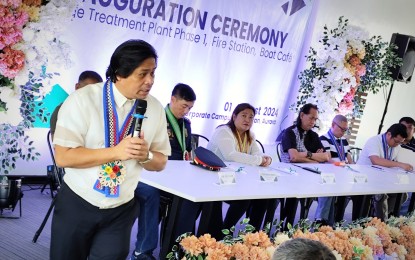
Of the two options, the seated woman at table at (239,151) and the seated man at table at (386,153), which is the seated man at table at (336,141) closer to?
the seated man at table at (386,153)

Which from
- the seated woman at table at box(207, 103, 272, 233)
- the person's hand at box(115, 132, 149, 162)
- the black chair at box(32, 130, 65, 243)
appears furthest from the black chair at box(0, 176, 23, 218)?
the person's hand at box(115, 132, 149, 162)

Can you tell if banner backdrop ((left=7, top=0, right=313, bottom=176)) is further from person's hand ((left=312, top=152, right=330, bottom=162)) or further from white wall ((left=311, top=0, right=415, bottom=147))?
person's hand ((left=312, top=152, right=330, bottom=162))

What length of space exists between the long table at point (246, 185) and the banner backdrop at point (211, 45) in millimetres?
1786

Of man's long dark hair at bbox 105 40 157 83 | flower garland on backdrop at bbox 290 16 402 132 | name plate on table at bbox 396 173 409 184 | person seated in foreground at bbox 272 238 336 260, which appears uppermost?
flower garland on backdrop at bbox 290 16 402 132

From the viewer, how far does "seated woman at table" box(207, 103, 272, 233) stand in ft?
13.1

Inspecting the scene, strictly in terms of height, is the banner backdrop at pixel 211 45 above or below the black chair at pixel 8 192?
above

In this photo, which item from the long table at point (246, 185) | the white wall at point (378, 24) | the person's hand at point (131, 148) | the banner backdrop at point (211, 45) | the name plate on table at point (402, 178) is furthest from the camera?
the white wall at point (378, 24)

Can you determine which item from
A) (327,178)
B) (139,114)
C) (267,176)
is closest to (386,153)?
(327,178)

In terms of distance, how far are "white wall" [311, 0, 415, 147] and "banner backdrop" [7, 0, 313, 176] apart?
2.06ft

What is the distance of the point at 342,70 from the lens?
5.69 meters

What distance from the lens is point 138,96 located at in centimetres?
192

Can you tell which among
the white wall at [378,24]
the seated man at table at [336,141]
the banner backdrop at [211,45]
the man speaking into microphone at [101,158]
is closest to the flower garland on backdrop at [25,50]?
the banner backdrop at [211,45]

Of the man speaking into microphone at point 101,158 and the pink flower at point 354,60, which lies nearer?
the man speaking into microphone at point 101,158

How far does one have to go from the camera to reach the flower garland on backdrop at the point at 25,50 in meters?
3.03
